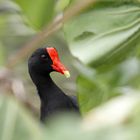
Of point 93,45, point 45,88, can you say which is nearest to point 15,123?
point 93,45

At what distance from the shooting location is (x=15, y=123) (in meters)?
0.58

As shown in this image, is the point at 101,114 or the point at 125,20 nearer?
the point at 101,114

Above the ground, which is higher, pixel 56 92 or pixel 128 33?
pixel 128 33

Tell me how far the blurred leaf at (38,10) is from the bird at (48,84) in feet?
5.81

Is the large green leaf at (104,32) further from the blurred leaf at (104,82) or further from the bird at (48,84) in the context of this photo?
the bird at (48,84)

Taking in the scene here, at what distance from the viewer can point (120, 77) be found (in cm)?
104

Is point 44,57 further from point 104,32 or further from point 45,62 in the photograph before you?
point 104,32

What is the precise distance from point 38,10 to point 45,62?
2.41m

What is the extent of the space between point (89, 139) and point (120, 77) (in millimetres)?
548

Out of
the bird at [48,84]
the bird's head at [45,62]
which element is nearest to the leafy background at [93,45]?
the bird at [48,84]

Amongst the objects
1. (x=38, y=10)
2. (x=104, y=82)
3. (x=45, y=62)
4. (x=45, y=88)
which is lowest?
(x=45, y=88)

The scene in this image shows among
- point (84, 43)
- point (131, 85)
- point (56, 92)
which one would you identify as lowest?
point (56, 92)

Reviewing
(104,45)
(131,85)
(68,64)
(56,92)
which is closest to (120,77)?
(131,85)

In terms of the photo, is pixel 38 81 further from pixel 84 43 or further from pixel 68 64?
pixel 84 43
